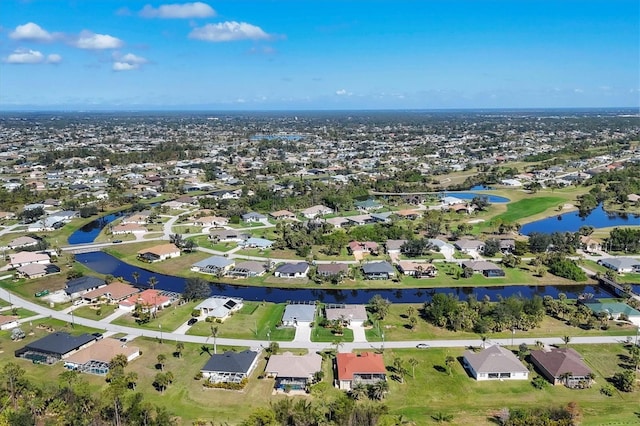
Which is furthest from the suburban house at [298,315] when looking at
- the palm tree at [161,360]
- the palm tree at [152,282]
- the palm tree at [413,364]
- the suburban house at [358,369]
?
the palm tree at [152,282]

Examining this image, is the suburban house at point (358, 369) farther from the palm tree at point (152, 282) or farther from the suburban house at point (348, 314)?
the palm tree at point (152, 282)

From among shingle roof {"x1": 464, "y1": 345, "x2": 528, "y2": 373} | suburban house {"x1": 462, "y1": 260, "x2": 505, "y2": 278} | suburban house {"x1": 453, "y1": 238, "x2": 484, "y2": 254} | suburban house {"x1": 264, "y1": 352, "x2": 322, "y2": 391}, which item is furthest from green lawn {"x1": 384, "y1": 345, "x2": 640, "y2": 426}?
suburban house {"x1": 453, "y1": 238, "x2": 484, "y2": 254}

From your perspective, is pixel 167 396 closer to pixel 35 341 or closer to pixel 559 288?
pixel 35 341

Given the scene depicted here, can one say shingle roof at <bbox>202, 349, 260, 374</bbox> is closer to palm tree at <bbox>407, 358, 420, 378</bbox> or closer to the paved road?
the paved road

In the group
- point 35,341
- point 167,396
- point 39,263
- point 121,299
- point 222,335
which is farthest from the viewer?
point 39,263

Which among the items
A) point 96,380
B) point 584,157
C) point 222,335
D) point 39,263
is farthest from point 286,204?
point 584,157

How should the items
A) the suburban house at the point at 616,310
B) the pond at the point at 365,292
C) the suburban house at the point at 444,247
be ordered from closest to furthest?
1. the suburban house at the point at 616,310
2. the pond at the point at 365,292
3. the suburban house at the point at 444,247
